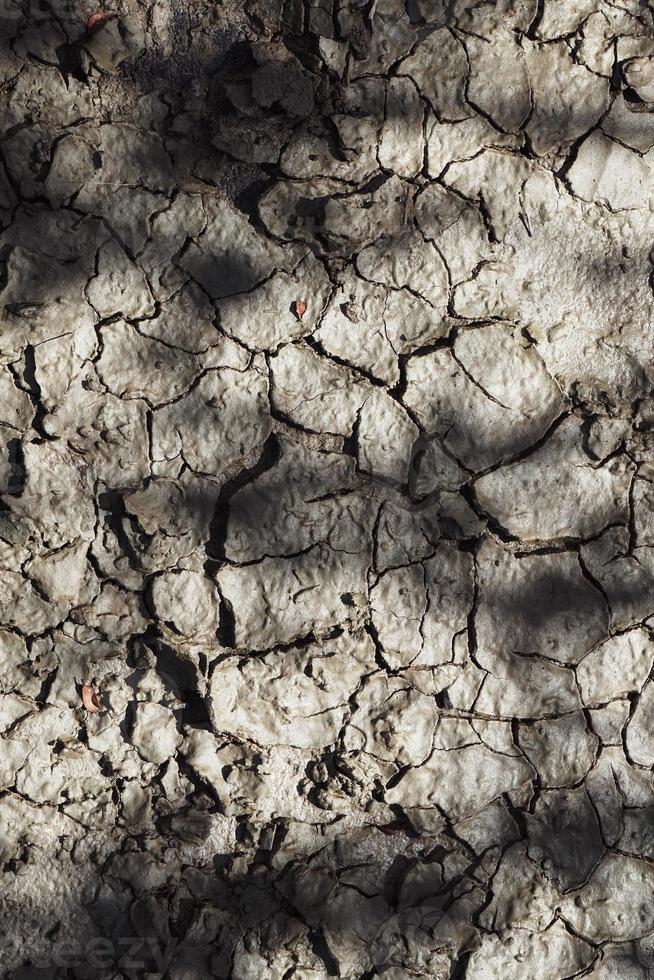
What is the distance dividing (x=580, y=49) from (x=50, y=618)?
62.9 inches

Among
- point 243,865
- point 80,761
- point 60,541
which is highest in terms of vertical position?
point 60,541

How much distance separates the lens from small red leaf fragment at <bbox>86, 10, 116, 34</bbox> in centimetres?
175

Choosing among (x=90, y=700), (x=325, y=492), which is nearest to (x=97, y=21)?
(x=325, y=492)

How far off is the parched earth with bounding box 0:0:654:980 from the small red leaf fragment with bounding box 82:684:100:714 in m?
0.01

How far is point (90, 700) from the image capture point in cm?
176

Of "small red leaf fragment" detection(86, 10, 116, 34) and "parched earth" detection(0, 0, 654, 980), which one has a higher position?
"small red leaf fragment" detection(86, 10, 116, 34)

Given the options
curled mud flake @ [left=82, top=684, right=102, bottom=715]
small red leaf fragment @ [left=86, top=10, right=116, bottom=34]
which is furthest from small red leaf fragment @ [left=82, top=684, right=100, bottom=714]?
small red leaf fragment @ [left=86, top=10, right=116, bottom=34]

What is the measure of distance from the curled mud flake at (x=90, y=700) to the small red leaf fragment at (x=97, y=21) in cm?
129

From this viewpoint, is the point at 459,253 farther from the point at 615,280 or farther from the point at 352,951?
the point at 352,951

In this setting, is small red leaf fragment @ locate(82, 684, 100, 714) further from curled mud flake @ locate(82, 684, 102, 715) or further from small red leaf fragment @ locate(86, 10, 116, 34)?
small red leaf fragment @ locate(86, 10, 116, 34)

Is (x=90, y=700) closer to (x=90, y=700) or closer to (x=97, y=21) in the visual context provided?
(x=90, y=700)

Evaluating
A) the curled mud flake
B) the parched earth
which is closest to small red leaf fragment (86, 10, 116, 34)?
the parched earth

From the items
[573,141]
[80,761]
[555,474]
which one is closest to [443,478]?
[555,474]

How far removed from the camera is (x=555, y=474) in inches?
73.5
